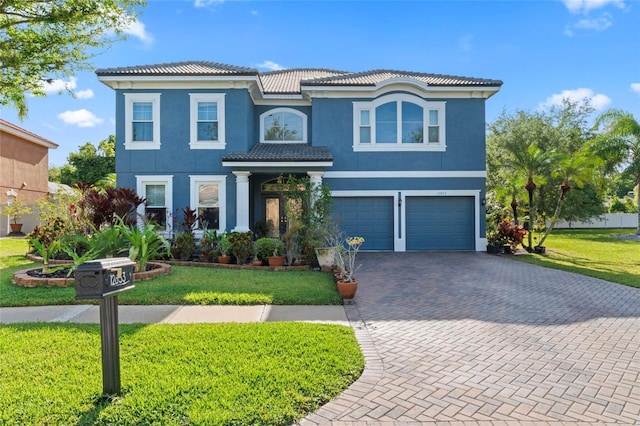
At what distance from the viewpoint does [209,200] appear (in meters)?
16.0

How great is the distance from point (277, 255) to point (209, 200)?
544cm

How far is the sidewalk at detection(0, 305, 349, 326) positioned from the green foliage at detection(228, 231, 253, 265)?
16.2 feet

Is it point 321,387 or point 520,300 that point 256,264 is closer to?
point 520,300

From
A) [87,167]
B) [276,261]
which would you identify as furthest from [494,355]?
[87,167]

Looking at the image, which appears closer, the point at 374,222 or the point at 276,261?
the point at 276,261

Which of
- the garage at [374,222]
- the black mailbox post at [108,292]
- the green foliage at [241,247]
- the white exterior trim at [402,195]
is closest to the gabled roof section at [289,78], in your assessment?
the white exterior trim at [402,195]

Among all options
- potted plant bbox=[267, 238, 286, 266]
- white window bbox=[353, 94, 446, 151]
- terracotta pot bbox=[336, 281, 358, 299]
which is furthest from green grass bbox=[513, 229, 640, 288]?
potted plant bbox=[267, 238, 286, 266]

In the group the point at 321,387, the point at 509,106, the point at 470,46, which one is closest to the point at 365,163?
the point at 470,46

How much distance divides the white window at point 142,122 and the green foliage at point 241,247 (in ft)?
21.3

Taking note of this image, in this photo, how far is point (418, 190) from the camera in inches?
648

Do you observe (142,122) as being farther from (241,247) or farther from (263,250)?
(263,250)

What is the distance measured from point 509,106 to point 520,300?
24.8 m

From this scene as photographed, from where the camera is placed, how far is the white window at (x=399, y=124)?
1641 centimetres

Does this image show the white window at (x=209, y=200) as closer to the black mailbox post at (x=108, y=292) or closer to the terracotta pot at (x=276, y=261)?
the terracotta pot at (x=276, y=261)
